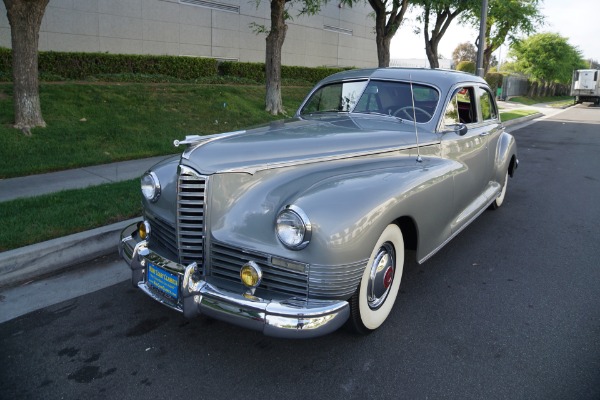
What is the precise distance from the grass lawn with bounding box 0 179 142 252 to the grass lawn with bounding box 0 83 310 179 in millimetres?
1698

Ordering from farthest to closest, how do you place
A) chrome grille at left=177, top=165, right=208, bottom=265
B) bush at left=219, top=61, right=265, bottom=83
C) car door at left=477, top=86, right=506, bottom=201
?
bush at left=219, top=61, right=265, bottom=83
car door at left=477, top=86, right=506, bottom=201
chrome grille at left=177, top=165, right=208, bottom=265

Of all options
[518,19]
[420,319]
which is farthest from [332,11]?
[420,319]

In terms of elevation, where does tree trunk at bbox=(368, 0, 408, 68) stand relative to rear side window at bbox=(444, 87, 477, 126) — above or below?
above

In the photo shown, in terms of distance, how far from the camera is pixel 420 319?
3223mm

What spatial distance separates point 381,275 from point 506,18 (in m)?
22.4

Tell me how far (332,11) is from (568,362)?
2410 centimetres

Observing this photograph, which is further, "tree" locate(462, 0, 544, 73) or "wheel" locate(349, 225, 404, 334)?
"tree" locate(462, 0, 544, 73)

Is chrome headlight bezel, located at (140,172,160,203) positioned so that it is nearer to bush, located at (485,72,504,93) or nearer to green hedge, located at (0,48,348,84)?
green hedge, located at (0,48,348,84)

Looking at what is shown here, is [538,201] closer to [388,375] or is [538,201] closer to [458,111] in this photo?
[458,111]

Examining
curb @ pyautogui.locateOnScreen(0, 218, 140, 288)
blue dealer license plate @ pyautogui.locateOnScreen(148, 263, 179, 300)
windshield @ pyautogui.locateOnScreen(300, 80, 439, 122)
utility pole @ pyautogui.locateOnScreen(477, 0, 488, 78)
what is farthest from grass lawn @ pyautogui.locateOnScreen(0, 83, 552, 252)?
utility pole @ pyautogui.locateOnScreen(477, 0, 488, 78)

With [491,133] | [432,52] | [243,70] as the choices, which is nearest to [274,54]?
[243,70]

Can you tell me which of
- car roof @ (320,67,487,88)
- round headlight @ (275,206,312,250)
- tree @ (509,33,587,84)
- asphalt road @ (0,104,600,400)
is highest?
tree @ (509,33,587,84)

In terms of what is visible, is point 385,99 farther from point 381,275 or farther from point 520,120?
point 520,120

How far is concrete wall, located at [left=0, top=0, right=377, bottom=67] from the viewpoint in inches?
543
